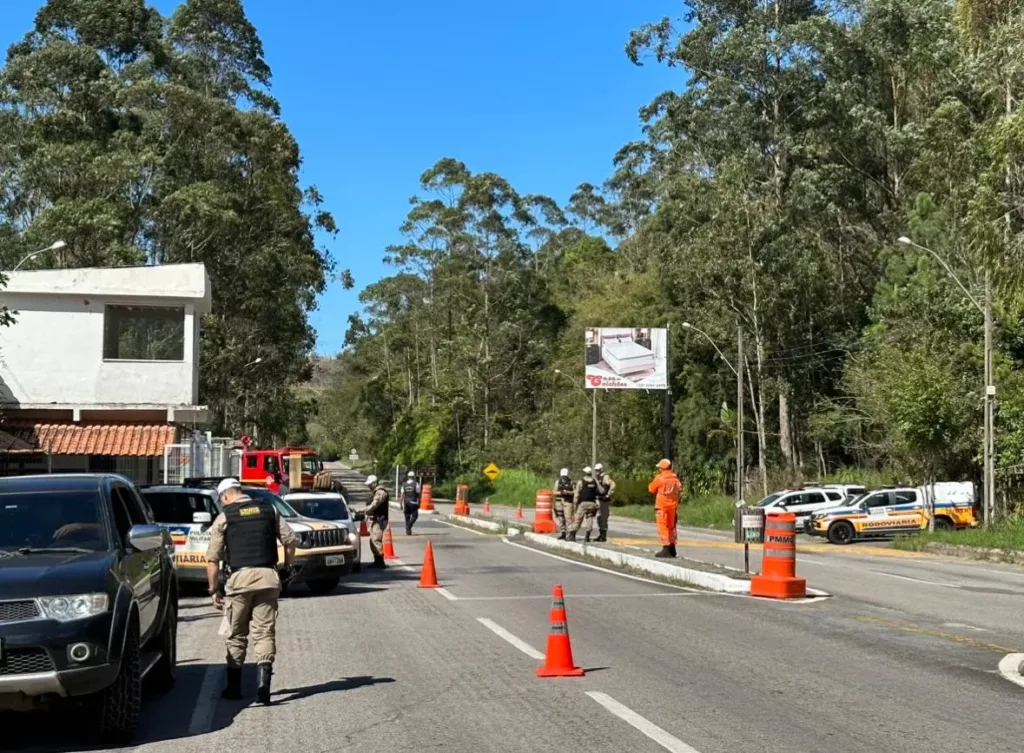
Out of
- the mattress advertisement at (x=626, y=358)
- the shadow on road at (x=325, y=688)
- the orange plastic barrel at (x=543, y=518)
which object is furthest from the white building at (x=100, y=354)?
the mattress advertisement at (x=626, y=358)

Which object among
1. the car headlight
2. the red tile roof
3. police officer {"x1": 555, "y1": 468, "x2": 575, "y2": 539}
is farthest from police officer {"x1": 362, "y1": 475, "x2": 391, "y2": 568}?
the car headlight

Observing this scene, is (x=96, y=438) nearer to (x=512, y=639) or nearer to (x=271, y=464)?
(x=271, y=464)

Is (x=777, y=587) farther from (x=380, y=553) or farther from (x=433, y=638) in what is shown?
(x=380, y=553)

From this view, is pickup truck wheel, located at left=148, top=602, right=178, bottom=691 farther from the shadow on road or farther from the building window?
the building window

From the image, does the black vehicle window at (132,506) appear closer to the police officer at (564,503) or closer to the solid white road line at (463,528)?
the police officer at (564,503)

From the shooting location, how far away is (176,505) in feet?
59.2

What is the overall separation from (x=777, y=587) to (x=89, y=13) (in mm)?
47175

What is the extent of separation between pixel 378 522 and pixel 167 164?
108 feet

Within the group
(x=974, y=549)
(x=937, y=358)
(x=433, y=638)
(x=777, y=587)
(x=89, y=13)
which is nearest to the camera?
(x=433, y=638)

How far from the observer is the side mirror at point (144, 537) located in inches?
322

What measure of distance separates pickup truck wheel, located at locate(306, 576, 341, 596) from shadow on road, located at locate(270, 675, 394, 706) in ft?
26.6

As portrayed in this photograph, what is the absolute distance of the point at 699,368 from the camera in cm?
6128

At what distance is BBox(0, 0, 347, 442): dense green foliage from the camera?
48531mm

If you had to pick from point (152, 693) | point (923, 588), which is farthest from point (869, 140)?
point (152, 693)
